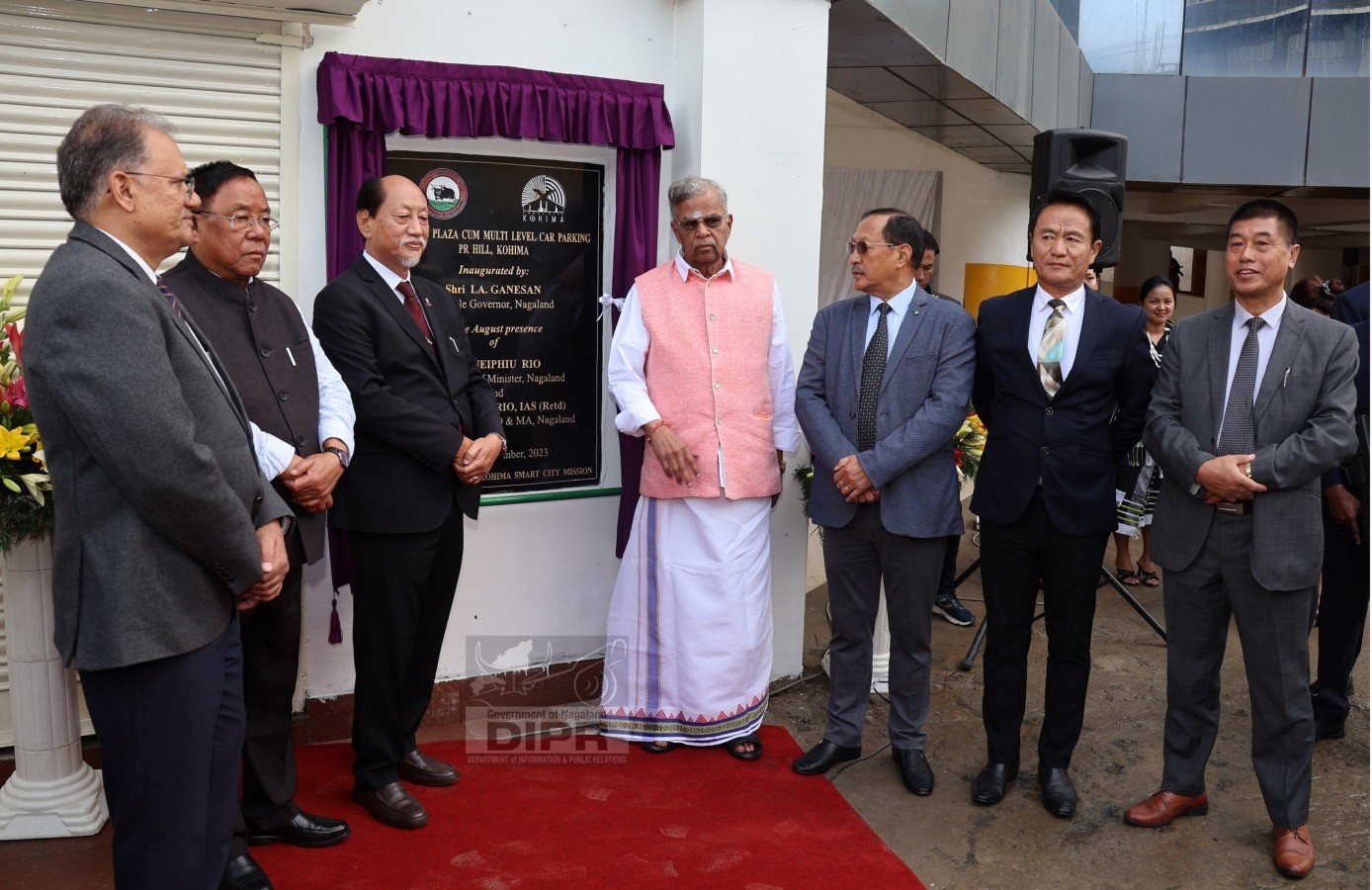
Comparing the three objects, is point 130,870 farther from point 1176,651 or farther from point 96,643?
point 1176,651

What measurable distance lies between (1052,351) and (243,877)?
8.76 ft

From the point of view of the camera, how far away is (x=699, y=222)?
11.9ft

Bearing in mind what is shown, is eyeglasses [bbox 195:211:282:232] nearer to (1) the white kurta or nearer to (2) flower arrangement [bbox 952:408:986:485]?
(1) the white kurta

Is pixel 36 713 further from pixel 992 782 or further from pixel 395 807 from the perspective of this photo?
pixel 992 782

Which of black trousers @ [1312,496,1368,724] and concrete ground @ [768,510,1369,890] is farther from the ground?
black trousers @ [1312,496,1368,724]

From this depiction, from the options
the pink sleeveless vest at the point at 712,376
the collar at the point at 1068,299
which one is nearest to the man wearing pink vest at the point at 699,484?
the pink sleeveless vest at the point at 712,376

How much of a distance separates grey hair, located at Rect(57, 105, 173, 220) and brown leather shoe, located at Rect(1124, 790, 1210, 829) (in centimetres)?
317

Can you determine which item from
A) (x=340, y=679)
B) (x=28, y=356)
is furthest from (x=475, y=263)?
(x=28, y=356)

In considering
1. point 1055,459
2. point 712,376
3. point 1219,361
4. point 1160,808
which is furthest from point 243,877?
point 1219,361

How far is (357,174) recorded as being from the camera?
3.60m

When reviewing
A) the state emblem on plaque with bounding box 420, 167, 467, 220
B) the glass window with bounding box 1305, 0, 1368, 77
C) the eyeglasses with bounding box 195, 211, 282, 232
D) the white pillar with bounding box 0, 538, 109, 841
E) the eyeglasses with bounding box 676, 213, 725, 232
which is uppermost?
the glass window with bounding box 1305, 0, 1368, 77

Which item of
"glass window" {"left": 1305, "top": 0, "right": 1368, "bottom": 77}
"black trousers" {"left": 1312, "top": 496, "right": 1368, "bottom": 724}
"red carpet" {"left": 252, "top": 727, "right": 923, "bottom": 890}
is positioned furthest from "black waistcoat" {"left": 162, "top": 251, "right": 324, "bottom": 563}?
"glass window" {"left": 1305, "top": 0, "right": 1368, "bottom": 77}

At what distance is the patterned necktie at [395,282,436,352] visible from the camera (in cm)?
321

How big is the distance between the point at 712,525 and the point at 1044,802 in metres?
1.38
